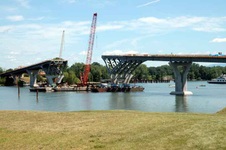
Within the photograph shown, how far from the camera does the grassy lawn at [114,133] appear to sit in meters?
18.0

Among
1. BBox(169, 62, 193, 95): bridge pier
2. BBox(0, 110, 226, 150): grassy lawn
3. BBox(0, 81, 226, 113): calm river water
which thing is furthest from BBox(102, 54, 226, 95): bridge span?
BBox(0, 110, 226, 150): grassy lawn

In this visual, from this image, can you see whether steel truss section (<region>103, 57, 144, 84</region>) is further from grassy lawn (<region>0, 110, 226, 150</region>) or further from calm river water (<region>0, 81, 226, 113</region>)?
grassy lawn (<region>0, 110, 226, 150</region>)

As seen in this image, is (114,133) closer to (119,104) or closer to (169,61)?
(119,104)

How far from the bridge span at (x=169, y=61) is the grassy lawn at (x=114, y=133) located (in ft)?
353

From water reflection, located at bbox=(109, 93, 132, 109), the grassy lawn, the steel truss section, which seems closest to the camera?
the grassy lawn

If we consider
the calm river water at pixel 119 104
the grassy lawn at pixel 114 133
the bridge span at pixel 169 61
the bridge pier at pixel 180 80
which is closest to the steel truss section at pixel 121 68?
the bridge span at pixel 169 61

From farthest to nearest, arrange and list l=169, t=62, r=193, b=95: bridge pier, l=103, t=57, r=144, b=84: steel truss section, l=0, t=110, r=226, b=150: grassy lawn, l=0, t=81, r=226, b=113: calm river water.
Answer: l=103, t=57, r=144, b=84: steel truss section, l=169, t=62, r=193, b=95: bridge pier, l=0, t=81, r=226, b=113: calm river water, l=0, t=110, r=226, b=150: grassy lawn

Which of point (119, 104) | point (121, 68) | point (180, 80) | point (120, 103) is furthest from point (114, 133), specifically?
point (121, 68)

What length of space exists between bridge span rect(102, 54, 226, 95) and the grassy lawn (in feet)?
353

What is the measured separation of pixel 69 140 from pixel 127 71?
160005mm

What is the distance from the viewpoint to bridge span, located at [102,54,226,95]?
133 meters

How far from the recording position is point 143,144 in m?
17.9

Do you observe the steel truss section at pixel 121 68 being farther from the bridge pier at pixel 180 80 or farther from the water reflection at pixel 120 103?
the water reflection at pixel 120 103

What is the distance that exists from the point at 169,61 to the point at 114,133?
122 m
